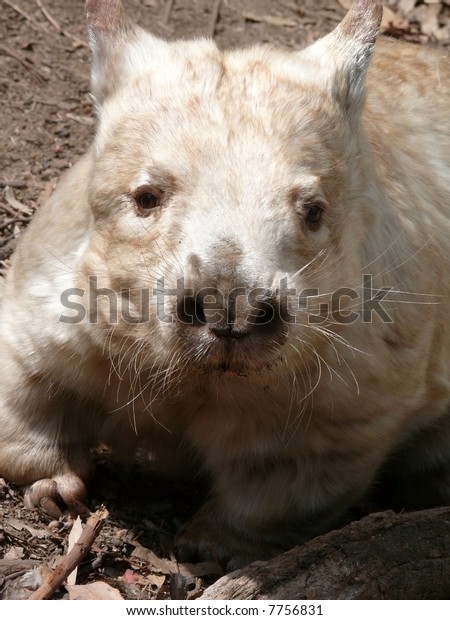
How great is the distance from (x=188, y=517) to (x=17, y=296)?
176cm

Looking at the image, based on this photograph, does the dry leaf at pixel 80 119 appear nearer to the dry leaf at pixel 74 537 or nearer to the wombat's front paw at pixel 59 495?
the wombat's front paw at pixel 59 495

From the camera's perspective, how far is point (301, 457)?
6.31 m

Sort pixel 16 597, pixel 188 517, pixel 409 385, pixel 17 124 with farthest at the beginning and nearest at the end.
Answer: pixel 17 124
pixel 188 517
pixel 409 385
pixel 16 597

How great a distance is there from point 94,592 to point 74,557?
219 millimetres

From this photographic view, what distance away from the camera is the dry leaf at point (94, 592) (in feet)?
19.5

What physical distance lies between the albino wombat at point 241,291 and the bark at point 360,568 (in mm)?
642

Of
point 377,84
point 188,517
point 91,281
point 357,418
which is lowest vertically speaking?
point 188,517

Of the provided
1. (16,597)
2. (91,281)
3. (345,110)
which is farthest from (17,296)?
(345,110)

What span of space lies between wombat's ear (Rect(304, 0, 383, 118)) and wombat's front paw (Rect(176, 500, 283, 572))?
2.50m

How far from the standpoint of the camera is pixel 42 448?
6.72m

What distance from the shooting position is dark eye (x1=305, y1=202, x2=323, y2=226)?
17.8 feet

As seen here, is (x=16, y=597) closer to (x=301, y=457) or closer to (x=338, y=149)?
(x=301, y=457)

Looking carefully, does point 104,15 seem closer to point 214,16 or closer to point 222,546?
point 222,546
